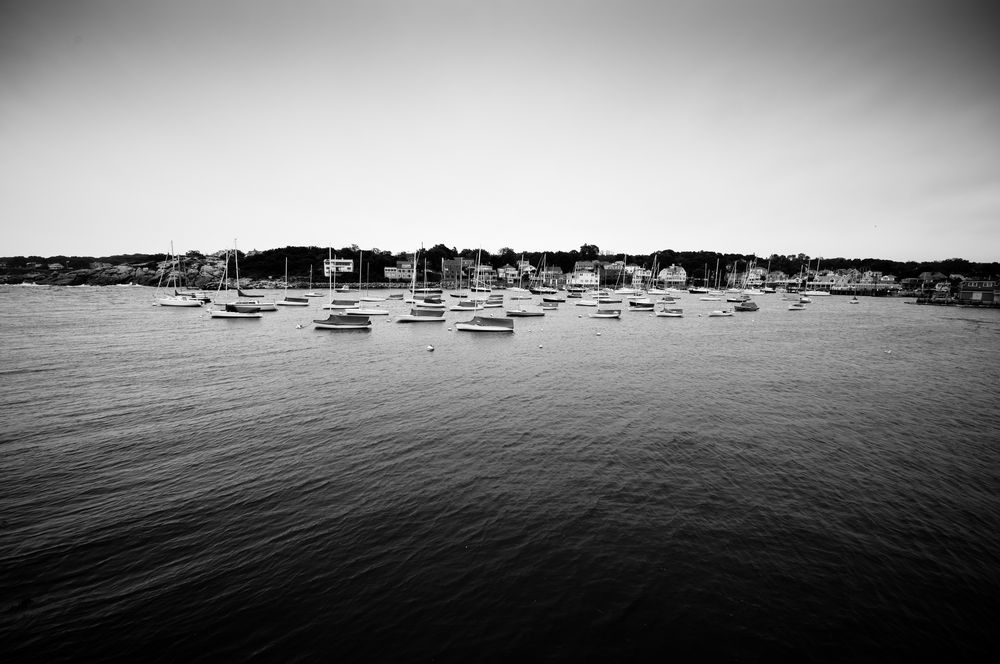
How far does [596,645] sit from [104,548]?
40.8 ft

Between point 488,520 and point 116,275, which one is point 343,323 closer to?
point 488,520

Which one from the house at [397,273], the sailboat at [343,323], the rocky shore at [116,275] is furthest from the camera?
the house at [397,273]

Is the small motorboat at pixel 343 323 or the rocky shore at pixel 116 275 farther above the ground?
the rocky shore at pixel 116 275

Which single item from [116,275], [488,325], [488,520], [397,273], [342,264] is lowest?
[488,520]

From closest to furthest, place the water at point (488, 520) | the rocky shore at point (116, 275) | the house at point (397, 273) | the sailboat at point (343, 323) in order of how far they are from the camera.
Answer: the water at point (488, 520) → the sailboat at point (343, 323) → the rocky shore at point (116, 275) → the house at point (397, 273)

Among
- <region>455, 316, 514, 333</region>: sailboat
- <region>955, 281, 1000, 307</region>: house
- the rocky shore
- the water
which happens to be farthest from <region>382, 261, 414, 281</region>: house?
<region>955, 281, 1000, 307</region>: house

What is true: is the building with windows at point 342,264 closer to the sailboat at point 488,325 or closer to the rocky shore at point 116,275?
the rocky shore at point 116,275

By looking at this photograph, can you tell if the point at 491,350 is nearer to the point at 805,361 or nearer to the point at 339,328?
the point at 339,328

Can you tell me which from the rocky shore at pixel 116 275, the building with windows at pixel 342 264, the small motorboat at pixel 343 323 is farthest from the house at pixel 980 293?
the rocky shore at pixel 116 275

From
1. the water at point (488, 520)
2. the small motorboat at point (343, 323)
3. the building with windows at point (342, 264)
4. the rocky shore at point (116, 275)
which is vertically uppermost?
the building with windows at point (342, 264)

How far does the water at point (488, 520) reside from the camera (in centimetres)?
848

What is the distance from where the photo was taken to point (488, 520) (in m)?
12.3

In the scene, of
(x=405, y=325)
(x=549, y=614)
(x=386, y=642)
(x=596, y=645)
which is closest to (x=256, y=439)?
(x=386, y=642)

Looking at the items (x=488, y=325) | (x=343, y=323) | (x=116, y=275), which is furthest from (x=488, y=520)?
(x=116, y=275)
